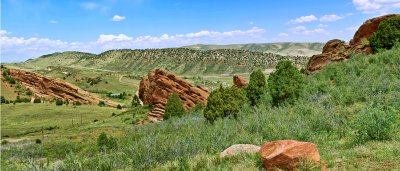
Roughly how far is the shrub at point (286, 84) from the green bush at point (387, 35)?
1022 cm

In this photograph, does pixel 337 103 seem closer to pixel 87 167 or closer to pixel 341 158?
pixel 341 158

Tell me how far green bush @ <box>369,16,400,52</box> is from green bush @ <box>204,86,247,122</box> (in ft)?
45.3

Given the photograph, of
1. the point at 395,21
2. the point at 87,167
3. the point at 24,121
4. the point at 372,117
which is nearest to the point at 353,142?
the point at 372,117

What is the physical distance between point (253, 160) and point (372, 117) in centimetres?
Answer: 455

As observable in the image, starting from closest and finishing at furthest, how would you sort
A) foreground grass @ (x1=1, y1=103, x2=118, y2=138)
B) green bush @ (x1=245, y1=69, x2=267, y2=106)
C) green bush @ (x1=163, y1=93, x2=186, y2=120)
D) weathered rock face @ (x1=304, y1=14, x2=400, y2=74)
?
green bush @ (x1=245, y1=69, x2=267, y2=106) < weathered rock face @ (x1=304, y1=14, x2=400, y2=74) < green bush @ (x1=163, y1=93, x2=186, y2=120) < foreground grass @ (x1=1, y1=103, x2=118, y2=138)

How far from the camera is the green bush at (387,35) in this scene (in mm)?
33594

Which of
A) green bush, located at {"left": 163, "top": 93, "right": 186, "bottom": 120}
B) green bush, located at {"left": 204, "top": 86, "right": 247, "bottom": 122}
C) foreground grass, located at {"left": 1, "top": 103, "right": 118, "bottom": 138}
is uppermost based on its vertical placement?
green bush, located at {"left": 204, "top": 86, "right": 247, "bottom": 122}

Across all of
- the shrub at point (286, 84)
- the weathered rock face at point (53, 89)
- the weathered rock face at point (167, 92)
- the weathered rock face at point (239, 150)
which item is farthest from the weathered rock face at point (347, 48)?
the weathered rock face at point (53, 89)

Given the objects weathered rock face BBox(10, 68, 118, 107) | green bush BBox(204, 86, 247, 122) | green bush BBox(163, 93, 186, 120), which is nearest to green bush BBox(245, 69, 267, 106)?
green bush BBox(204, 86, 247, 122)

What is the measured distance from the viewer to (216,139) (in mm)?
14891

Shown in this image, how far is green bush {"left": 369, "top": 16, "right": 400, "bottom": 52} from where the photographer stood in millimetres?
33594

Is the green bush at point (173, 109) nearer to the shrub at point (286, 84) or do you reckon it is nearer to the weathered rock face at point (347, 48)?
the weathered rock face at point (347, 48)

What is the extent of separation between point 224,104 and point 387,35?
16.8 metres

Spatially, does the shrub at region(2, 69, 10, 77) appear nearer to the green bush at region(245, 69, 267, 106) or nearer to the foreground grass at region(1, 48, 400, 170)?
the green bush at region(245, 69, 267, 106)
